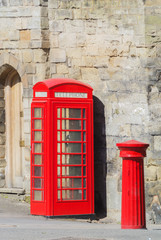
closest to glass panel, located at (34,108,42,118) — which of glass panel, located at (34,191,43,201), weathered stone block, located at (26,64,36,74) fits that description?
glass panel, located at (34,191,43,201)

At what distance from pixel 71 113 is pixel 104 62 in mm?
1123

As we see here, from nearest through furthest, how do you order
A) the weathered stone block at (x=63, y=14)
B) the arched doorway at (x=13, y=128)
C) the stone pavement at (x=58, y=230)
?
the stone pavement at (x=58, y=230) → the weathered stone block at (x=63, y=14) → the arched doorway at (x=13, y=128)

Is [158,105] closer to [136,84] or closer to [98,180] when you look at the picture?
[136,84]

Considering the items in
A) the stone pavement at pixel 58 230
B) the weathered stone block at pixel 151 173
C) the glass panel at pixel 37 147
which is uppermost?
the glass panel at pixel 37 147

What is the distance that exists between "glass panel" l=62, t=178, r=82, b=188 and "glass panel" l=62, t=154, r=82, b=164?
0.82ft

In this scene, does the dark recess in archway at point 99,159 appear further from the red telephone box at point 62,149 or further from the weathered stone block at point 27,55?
the weathered stone block at point 27,55

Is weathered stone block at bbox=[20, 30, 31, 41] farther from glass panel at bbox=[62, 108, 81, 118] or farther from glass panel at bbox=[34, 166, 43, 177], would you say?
glass panel at bbox=[34, 166, 43, 177]

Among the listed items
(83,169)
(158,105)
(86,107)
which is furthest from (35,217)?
(158,105)

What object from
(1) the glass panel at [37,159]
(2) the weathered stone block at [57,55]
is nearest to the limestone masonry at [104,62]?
(2) the weathered stone block at [57,55]

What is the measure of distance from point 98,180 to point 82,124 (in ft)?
3.45

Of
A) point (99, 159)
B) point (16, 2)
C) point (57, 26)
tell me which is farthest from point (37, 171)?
point (16, 2)

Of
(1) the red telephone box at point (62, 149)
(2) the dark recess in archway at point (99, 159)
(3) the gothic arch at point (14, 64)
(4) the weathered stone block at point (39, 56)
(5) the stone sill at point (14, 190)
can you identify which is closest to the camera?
(1) the red telephone box at point (62, 149)

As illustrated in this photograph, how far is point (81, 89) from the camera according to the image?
10789 millimetres

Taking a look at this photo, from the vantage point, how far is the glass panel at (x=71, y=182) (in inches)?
419
